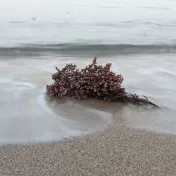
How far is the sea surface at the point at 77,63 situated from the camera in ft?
13.2

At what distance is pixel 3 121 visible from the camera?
403 cm

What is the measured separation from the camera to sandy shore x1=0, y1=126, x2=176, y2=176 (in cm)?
298

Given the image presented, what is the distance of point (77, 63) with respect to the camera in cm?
731

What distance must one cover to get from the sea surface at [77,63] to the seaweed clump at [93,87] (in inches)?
5.1

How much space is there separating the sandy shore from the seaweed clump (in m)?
→ 1.06

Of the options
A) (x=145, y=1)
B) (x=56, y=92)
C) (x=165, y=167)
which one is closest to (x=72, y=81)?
(x=56, y=92)

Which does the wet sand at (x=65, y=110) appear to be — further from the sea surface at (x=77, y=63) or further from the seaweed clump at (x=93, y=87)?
the seaweed clump at (x=93, y=87)

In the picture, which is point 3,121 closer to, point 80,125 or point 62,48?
point 80,125

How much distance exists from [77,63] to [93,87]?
2635 millimetres

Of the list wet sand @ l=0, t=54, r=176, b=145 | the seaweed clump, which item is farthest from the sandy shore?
the seaweed clump

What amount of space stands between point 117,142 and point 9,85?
244 cm

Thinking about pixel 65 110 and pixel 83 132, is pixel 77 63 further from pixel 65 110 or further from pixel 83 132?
pixel 83 132

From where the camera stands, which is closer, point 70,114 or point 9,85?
point 70,114

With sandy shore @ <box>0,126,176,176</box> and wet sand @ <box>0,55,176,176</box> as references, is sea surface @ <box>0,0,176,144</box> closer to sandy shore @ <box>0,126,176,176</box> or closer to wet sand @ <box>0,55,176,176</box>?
wet sand @ <box>0,55,176,176</box>
